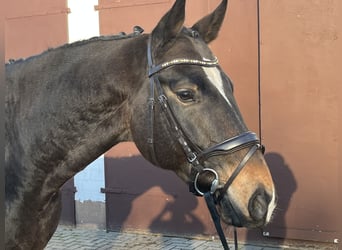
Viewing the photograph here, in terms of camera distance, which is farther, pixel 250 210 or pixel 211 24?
pixel 211 24

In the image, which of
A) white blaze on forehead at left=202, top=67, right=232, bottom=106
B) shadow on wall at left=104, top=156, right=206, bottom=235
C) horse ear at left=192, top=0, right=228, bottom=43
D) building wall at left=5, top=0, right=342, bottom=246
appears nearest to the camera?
white blaze on forehead at left=202, top=67, right=232, bottom=106

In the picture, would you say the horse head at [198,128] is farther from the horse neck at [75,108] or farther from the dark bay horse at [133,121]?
the horse neck at [75,108]

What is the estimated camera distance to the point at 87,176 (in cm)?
683

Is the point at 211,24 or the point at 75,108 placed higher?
the point at 211,24

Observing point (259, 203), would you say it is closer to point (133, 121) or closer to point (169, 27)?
point (133, 121)

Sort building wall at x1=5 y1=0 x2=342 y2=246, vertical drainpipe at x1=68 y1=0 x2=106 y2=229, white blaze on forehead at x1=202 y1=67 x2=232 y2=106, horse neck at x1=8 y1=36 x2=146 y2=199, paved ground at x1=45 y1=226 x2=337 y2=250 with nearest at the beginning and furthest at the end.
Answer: white blaze on forehead at x1=202 y1=67 x2=232 y2=106 → horse neck at x1=8 y1=36 x2=146 y2=199 → building wall at x1=5 y1=0 x2=342 y2=246 → paved ground at x1=45 y1=226 x2=337 y2=250 → vertical drainpipe at x1=68 y1=0 x2=106 y2=229

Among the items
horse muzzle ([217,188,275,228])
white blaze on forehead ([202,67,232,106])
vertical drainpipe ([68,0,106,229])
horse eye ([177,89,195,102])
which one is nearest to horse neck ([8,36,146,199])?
horse eye ([177,89,195,102])

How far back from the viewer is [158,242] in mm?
6207

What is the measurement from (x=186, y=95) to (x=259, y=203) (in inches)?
25.7

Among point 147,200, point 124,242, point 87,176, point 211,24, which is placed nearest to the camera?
point 211,24

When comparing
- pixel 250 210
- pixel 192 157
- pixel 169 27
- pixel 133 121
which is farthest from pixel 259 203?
pixel 169 27

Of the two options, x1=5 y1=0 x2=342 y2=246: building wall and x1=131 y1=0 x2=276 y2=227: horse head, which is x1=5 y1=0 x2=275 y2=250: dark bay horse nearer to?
x1=131 y1=0 x2=276 y2=227: horse head

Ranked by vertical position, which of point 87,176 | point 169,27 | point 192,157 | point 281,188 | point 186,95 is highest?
point 169,27

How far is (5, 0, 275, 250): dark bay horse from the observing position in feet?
7.55
